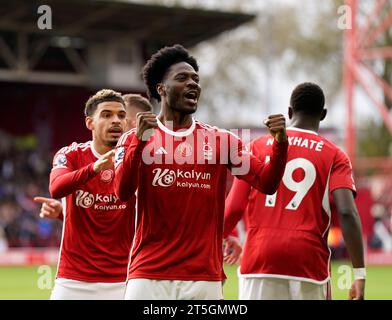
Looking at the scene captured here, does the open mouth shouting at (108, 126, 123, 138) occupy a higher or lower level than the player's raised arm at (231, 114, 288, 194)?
higher

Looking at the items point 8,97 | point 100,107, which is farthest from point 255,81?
point 100,107

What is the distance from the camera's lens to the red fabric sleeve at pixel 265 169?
5.47 meters

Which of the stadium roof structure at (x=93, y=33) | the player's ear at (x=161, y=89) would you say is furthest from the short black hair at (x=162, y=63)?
the stadium roof structure at (x=93, y=33)

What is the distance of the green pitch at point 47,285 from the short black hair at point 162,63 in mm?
6338

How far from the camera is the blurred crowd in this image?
26797mm

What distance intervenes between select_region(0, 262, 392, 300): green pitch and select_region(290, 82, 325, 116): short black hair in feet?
18.9

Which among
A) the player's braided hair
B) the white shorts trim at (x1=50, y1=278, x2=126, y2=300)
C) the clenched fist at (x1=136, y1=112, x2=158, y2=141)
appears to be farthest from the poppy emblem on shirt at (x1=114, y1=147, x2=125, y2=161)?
the white shorts trim at (x1=50, y1=278, x2=126, y2=300)

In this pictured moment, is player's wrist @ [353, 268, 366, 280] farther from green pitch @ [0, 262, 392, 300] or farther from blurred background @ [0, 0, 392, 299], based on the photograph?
blurred background @ [0, 0, 392, 299]

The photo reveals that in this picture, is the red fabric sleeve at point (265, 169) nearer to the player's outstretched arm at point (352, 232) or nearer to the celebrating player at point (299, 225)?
the celebrating player at point (299, 225)

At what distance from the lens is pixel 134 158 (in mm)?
5281

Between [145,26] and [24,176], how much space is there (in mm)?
7162

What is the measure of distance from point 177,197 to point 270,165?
24.8 inches

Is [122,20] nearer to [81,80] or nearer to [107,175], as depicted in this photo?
[81,80]

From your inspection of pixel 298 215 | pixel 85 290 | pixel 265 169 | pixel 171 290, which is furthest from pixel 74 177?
pixel 298 215
